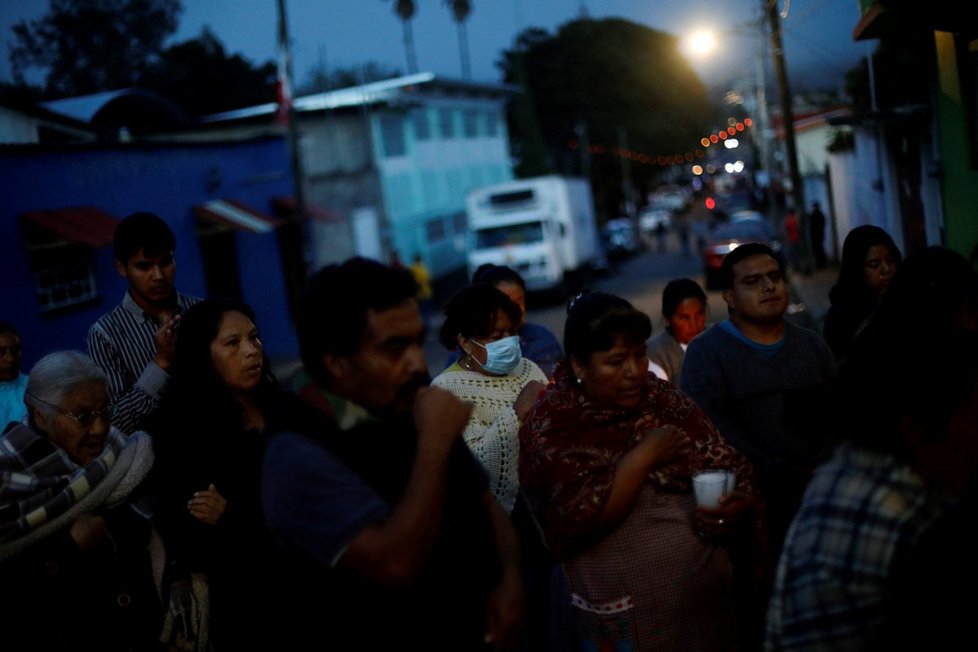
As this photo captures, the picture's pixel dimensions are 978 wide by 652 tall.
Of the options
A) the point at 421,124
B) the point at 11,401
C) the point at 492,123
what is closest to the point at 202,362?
the point at 11,401

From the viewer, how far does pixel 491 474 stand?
14.0 feet

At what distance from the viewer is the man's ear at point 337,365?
239 cm

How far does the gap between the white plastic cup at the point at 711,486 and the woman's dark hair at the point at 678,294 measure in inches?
110

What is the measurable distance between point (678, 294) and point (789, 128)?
2034 cm

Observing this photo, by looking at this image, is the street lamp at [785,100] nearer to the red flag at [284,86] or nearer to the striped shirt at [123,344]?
the red flag at [284,86]

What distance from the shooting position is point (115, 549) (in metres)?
3.43

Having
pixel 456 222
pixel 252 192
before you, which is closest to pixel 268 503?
pixel 252 192

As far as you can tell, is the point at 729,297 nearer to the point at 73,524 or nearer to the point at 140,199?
the point at 73,524

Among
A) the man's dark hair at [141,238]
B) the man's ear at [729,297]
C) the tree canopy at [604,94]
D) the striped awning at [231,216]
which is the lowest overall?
the man's ear at [729,297]

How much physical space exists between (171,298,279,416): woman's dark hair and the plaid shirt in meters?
2.26

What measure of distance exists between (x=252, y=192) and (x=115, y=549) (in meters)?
21.0

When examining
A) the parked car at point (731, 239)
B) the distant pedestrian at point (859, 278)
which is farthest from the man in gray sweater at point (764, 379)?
the parked car at point (731, 239)

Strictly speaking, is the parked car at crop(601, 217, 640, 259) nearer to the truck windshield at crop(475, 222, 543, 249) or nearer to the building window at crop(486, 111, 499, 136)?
the building window at crop(486, 111, 499, 136)

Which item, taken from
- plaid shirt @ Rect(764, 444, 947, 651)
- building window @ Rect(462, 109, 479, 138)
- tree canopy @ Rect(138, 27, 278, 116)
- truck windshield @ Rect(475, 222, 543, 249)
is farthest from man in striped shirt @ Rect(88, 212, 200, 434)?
tree canopy @ Rect(138, 27, 278, 116)
